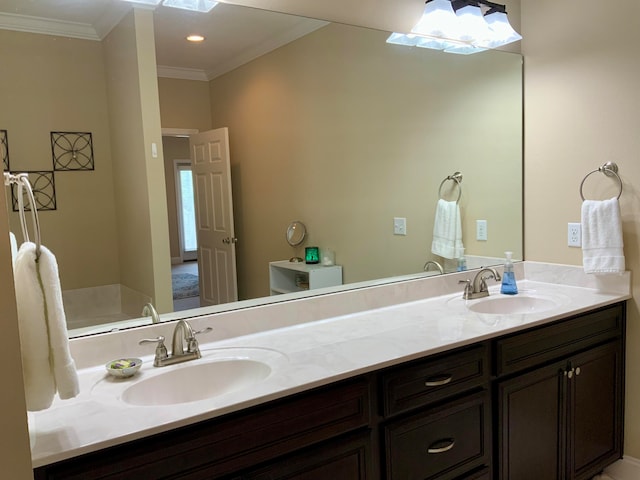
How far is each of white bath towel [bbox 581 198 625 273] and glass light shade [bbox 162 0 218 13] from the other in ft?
5.98

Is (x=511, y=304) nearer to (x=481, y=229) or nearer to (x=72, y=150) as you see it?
(x=481, y=229)

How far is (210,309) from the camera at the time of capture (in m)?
1.84

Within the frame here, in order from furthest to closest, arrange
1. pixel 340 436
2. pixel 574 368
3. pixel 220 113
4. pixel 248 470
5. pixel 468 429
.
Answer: pixel 574 368, pixel 220 113, pixel 468 429, pixel 340 436, pixel 248 470

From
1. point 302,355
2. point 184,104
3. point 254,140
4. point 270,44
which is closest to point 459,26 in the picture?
point 270,44

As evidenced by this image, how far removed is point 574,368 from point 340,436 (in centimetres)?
120

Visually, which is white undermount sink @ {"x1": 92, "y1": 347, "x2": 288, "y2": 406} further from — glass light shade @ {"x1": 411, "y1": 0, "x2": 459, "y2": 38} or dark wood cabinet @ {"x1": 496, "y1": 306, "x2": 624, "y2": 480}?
glass light shade @ {"x1": 411, "y1": 0, "x2": 459, "y2": 38}

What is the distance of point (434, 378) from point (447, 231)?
108 centimetres

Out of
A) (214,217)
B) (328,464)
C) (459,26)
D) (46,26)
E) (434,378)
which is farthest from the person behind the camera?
(459,26)

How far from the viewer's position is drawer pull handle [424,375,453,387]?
1645 millimetres

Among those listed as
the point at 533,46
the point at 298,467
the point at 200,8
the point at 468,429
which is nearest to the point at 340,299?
the point at 468,429

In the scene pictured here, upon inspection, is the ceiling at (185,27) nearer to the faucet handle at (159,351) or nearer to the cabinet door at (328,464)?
the faucet handle at (159,351)

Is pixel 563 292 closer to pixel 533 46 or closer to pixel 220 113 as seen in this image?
pixel 533 46

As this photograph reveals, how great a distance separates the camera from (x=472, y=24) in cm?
235

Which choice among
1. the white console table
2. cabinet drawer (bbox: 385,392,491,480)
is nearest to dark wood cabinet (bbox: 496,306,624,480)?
cabinet drawer (bbox: 385,392,491,480)
